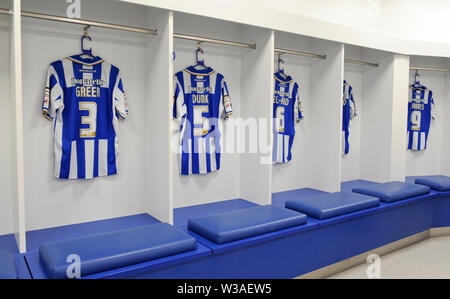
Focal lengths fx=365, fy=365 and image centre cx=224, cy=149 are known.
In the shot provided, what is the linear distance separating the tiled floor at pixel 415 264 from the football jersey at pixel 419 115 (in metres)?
1.61

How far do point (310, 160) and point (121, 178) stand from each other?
2119 millimetres

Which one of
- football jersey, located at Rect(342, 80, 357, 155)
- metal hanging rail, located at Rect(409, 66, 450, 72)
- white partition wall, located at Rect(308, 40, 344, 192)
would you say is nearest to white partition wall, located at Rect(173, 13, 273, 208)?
white partition wall, located at Rect(308, 40, 344, 192)

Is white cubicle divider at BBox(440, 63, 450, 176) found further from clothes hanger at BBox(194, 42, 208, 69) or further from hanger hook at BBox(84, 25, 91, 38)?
hanger hook at BBox(84, 25, 91, 38)

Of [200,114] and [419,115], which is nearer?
[200,114]

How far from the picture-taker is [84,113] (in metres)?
2.64

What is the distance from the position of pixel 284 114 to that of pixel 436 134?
2605 mm

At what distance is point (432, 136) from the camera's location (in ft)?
16.3

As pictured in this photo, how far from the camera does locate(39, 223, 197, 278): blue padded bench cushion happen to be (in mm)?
1762

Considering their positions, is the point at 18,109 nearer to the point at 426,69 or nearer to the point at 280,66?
the point at 280,66

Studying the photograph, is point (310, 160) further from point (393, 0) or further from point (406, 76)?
point (393, 0)

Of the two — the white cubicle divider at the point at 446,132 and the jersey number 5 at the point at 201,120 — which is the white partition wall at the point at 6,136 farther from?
the white cubicle divider at the point at 446,132

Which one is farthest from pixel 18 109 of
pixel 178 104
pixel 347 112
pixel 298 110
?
pixel 347 112

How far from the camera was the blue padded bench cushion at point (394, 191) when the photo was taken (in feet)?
10.8
